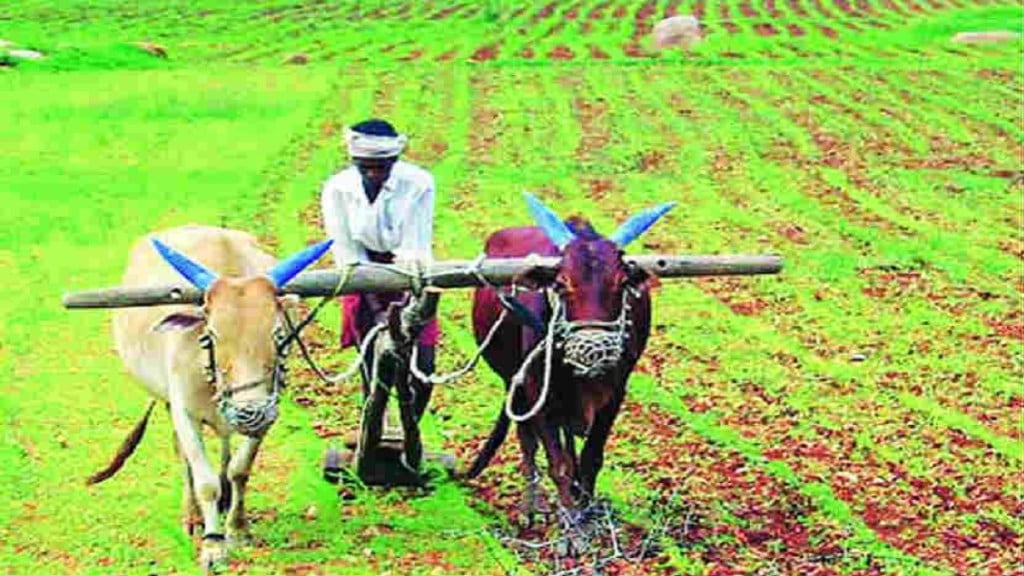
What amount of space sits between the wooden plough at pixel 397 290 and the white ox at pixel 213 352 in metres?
0.16

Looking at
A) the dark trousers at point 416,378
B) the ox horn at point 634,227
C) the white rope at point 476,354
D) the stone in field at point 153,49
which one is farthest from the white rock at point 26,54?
the ox horn at point 634,227

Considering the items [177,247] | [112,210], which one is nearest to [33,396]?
[177,247]

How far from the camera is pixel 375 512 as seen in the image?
337 inches

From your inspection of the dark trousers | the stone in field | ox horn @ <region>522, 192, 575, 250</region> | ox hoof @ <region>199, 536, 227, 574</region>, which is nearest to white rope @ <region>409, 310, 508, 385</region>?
the dark trousers

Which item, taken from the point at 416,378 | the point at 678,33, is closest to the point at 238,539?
the point at 416,378

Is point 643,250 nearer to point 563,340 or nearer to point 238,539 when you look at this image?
point 238,539

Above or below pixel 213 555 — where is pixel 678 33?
below

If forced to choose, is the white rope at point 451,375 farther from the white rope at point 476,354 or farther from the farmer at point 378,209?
the farmer at point 378,209

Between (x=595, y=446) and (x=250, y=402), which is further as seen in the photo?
(x=595, y=446)

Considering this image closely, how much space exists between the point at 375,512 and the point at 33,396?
3.32 m

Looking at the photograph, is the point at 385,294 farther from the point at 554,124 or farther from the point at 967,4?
the point at 967,4

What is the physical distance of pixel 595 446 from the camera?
7883 millimetres

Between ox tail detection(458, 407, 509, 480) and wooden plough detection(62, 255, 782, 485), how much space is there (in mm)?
324

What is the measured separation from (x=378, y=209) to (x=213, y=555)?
74.8 inches
